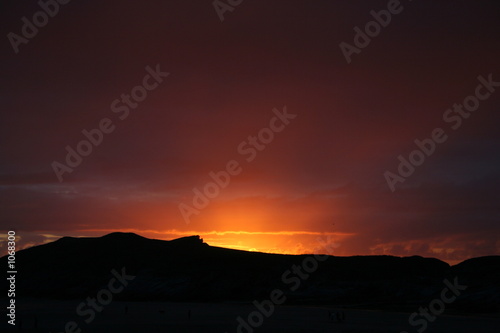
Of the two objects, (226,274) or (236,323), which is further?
(226,274)

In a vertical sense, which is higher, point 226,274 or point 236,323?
point 226,274

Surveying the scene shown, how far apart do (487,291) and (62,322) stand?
228ft

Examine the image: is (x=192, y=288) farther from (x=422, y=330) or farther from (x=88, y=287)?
(x=422, y=330)

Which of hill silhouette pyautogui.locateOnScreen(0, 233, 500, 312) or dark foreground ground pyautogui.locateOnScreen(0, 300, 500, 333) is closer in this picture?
dark foreground ground pyautogui.locateOnScreen(0, 300, 500, 333)

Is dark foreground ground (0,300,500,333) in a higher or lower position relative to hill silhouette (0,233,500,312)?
lower

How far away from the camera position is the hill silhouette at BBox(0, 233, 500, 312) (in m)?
104

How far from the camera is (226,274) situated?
12712 cm

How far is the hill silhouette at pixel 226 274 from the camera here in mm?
104062

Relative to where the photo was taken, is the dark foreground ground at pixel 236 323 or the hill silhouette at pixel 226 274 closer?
the dark foreground ground at pixel 236 323

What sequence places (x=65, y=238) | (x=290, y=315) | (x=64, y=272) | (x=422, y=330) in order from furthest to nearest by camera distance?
(x=65, y=238) → (x=64, y=272) → (x=290, y=315) → (x=422, y=330)

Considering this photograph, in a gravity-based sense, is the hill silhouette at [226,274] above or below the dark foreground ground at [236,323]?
above

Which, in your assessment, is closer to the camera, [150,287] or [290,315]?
[290,315]

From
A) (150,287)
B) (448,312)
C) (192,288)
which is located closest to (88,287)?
(150,287)

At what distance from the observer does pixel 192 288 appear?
122062 mm
